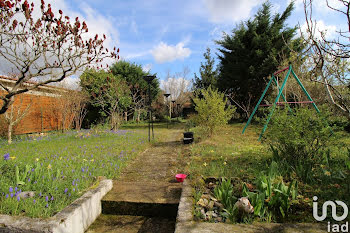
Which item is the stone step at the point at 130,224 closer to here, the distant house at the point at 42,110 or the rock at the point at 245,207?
the rock at the point at 245,207

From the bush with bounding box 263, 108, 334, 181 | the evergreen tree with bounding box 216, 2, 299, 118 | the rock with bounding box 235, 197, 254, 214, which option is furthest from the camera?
the evergreen tree with bounding box 216, 2, 299, 118

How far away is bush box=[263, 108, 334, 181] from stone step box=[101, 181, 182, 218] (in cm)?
174

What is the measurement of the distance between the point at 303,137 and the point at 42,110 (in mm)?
11137

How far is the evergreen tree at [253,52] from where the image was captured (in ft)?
41.0

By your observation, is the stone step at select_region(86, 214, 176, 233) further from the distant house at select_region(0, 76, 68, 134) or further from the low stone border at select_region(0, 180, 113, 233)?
the distant house at select_region(0, 76, 68, 134)

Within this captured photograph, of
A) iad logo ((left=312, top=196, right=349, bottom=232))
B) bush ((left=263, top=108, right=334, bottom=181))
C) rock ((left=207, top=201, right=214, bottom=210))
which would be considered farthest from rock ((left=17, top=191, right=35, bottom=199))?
bush ((left=263, top=108, right=334, bottom=181))

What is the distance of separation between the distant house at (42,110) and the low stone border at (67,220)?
875 centimetres

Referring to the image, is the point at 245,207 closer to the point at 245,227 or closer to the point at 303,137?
the point at 245,227

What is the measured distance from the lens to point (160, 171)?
3.95 metres

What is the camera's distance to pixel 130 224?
2230 mm

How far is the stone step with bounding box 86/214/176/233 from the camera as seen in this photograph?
6.93 feet

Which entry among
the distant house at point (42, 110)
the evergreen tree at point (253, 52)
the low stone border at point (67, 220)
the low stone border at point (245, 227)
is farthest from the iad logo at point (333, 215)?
the evergreen tree at point (253, 52)

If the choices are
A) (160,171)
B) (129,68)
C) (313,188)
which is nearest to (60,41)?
(160,171)

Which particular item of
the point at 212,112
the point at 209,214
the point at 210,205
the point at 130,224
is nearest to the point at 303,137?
the point at 210,205
